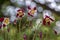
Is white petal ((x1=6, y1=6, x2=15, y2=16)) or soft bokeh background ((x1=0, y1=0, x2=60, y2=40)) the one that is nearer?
soft bokeh background ((x1=0, y1=0, x2=60, y2=40))

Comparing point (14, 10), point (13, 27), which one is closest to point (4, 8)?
point (14, 10)

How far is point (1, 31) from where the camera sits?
137 inches

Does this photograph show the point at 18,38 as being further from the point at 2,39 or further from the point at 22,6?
the point at 22,6

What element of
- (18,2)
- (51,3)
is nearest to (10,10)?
(18,2)

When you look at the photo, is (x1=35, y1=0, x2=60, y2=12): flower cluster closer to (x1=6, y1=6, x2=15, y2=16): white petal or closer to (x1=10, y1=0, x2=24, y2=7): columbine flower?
(x1=10, y1=0, x2=24, y2=7): columbine flower

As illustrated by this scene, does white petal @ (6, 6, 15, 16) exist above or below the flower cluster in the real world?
below

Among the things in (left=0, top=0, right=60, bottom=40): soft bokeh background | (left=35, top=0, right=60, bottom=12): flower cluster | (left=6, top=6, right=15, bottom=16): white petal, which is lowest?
(left=0, top=0, right=60, bottom=40): soft bokeh background

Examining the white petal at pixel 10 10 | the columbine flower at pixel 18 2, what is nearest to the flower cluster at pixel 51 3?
the columbine flower at pixel 18 2

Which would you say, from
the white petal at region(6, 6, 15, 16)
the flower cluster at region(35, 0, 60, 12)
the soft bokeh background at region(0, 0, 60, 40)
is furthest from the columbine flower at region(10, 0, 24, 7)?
the soft bokeh background at region(0, 0, 60, 40)

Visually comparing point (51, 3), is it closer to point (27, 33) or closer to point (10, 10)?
point (10, 10)

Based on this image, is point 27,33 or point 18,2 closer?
point 27,33

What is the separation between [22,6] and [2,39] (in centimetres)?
95

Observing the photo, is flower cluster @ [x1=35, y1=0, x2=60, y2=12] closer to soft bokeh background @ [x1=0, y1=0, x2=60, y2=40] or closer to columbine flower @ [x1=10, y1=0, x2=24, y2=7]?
columbine flower @ [x1=10, y1=0, x2=24, y2=7]

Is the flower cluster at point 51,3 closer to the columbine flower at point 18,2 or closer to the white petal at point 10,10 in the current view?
the columbine flower at point 18,2
